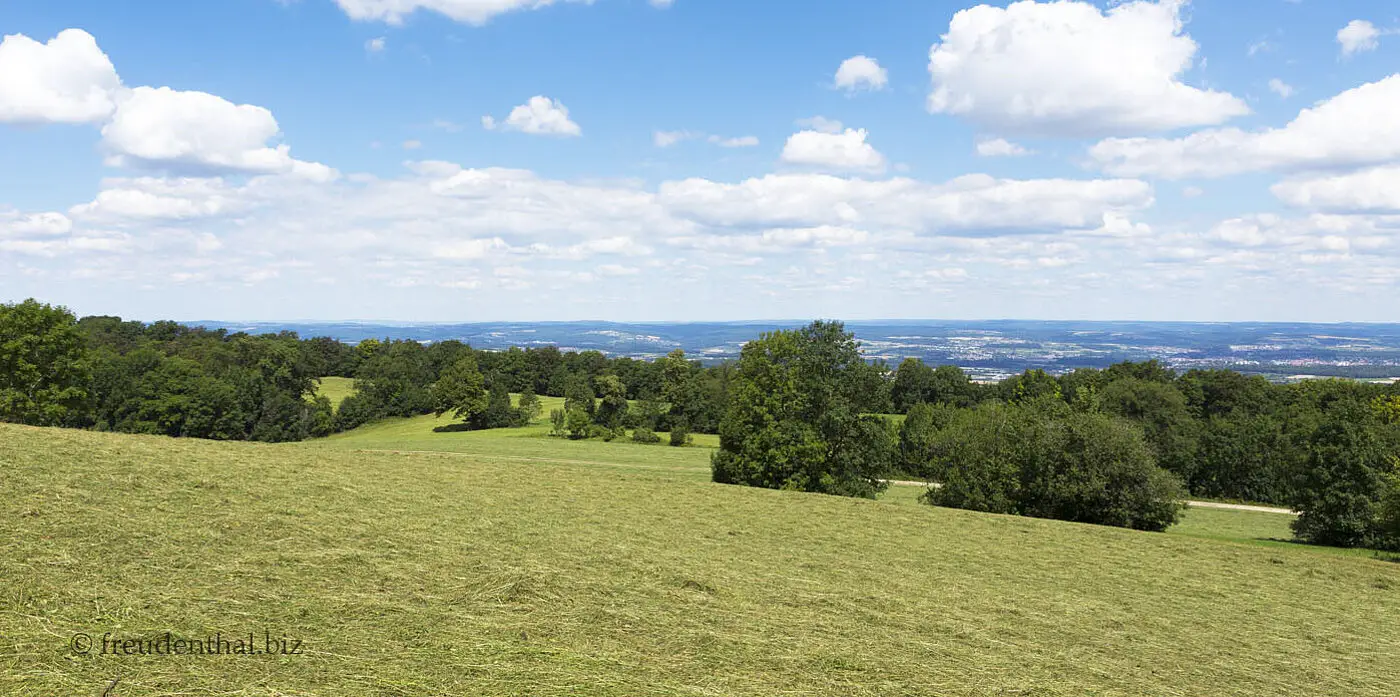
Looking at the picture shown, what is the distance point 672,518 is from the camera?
712 inches

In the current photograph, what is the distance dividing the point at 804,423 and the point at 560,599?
1122 inches

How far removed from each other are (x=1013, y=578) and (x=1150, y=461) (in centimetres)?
1992

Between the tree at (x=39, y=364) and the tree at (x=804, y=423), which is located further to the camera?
the tree at (x=39, y=364)

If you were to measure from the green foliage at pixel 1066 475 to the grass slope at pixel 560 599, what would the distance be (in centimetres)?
1173

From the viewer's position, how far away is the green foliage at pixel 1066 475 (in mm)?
30734

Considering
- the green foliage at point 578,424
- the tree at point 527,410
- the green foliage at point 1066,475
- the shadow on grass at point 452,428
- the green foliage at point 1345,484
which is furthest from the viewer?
the tree at point 527,410

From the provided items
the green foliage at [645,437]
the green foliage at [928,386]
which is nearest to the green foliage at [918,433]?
the green foliage at [928,386]

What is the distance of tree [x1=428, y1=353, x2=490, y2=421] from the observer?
8400 centimetres

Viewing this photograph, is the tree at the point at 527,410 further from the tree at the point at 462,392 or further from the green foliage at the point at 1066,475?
the green foliage at the point at 1066,475

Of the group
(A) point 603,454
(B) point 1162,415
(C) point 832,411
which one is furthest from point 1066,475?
(B) point 1162,415

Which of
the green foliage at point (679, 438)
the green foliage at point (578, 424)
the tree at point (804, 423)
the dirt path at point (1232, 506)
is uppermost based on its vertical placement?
the tree at point (804, 423)

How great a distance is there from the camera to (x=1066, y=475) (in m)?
32.3

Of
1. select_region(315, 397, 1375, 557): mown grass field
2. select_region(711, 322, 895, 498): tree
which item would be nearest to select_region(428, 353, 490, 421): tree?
select_region(315, 397, 1375, 557): mown grass field

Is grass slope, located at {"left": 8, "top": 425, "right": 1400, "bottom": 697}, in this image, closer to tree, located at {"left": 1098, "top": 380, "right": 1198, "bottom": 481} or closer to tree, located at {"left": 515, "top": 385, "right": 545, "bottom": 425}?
tree, located at {"left": 1098, "top": 380, "right": 1198, "bottom": 481}
